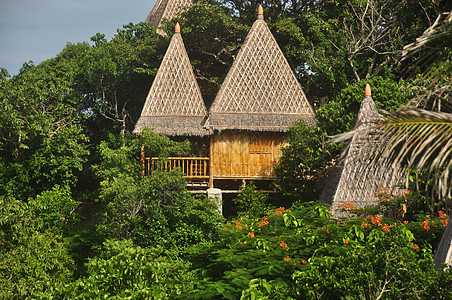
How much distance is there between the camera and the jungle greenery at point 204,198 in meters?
6.83

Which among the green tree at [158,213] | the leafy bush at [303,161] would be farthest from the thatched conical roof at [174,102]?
the leafy bush at [303,161]

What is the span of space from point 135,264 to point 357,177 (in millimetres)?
5667

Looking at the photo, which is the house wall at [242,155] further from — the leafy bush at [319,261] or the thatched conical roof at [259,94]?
the leafy bush at [319,261]

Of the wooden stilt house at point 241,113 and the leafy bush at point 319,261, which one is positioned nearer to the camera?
the leafy bush at point 319,261

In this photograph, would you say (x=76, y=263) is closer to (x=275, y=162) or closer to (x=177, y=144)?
(x=177, y=144)

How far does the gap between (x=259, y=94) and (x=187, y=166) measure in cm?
296

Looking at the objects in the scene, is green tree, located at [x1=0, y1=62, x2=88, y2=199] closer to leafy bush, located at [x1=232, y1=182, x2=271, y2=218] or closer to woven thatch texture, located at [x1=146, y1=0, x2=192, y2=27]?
woven thatch texture, located at [x1=146, y1=0, x2=192, y2=27]

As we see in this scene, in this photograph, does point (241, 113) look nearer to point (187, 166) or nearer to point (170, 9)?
point (187, 166)

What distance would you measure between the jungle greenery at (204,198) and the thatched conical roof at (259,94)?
0.96 meters

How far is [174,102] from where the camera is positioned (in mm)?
15516

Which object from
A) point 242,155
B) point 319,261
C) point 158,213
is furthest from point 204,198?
point 319,261

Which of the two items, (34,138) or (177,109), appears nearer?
(177,109)

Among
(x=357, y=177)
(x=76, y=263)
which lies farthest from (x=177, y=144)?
(x=357, y=177)

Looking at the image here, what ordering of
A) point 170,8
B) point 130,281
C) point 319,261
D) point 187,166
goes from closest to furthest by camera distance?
point 319,261, point 130,281, point 187,166, point 170,8
